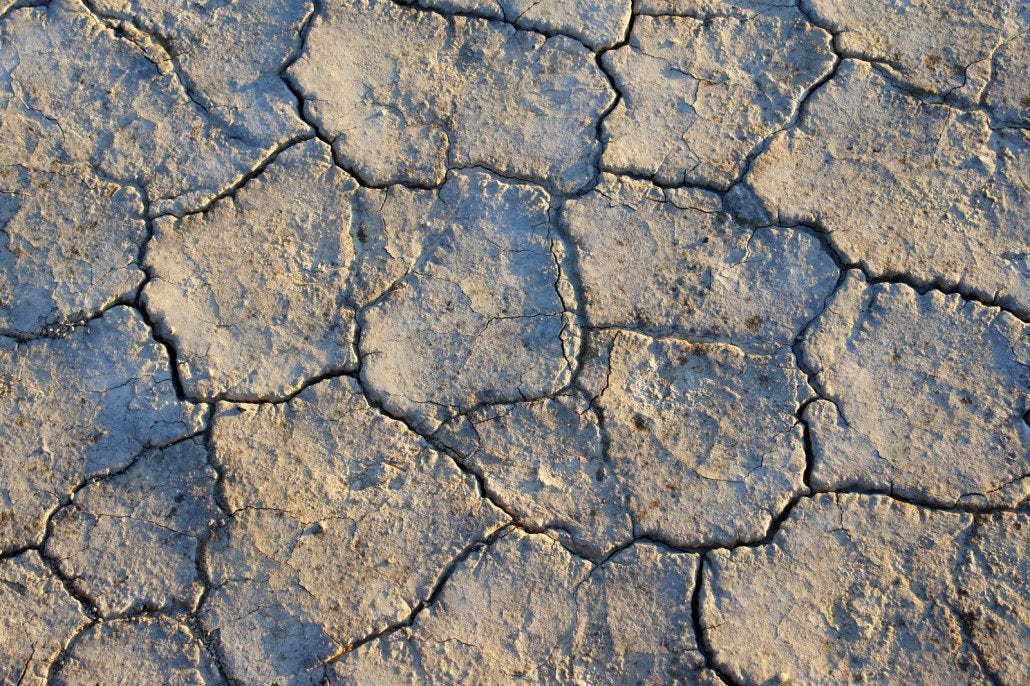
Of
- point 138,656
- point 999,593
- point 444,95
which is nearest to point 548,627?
point 138,656

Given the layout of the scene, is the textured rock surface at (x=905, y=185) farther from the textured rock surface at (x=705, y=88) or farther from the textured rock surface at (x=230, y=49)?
the textured rock surface at (x=230, y=49)

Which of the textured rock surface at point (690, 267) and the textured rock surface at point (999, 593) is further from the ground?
the textured rock surface at point (690, 267)

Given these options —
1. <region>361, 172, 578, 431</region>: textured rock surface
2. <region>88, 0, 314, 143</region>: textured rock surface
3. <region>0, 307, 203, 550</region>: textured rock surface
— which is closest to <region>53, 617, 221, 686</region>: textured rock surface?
<region>0, 307, 203, 550</region>: textured rock surface

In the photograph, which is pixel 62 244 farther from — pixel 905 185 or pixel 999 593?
pixel 999 593

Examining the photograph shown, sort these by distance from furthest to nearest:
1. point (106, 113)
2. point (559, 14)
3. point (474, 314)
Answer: point (559, 14), point (106, 113), point (474, 314)

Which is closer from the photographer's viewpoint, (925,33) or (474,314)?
(474,314)

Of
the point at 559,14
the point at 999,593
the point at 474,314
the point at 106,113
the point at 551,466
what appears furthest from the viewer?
the point at 559,14

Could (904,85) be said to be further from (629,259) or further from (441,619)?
(441,619)

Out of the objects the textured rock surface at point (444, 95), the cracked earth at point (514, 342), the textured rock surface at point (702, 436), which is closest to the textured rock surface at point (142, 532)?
the cracked earth at point (514, 342)
